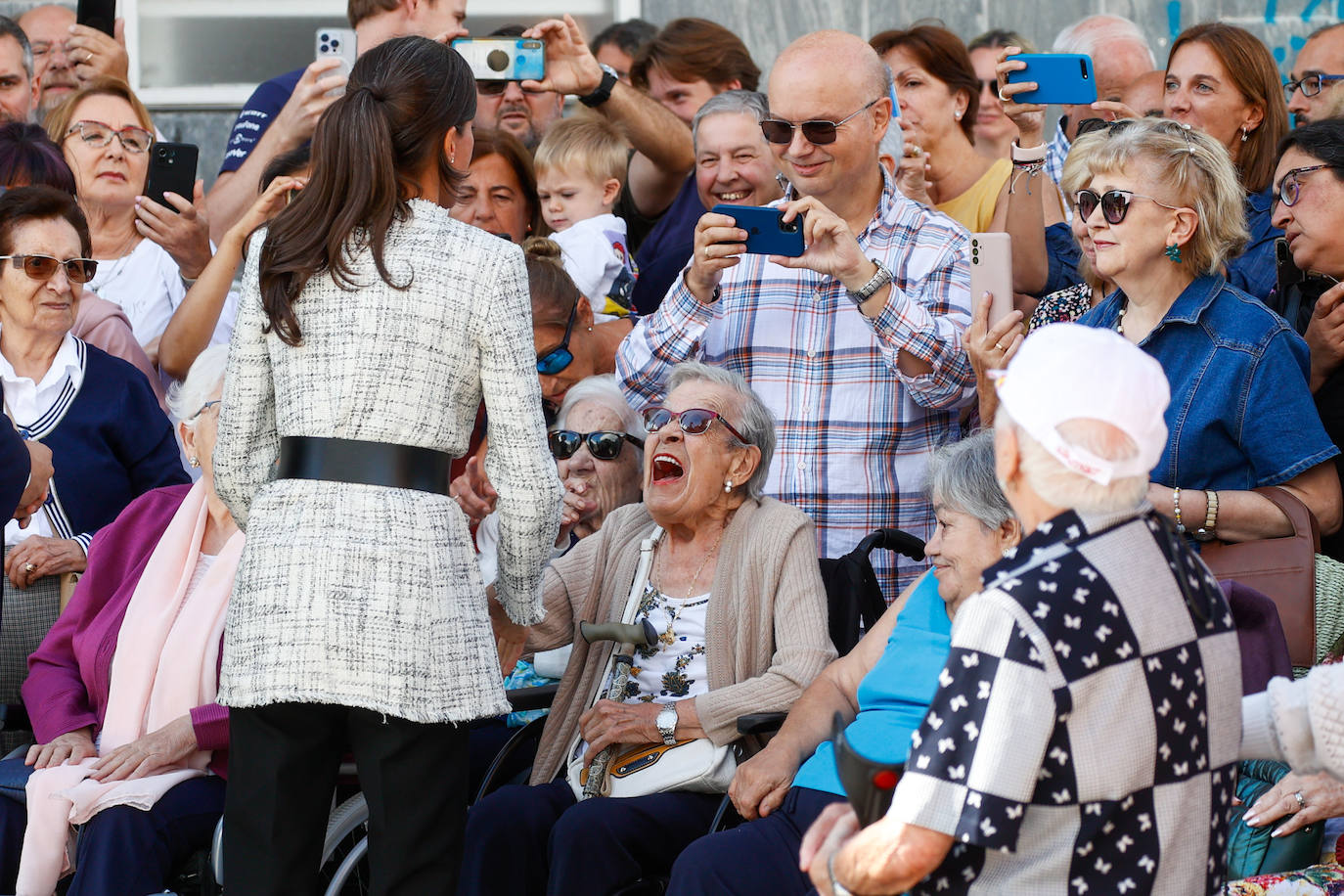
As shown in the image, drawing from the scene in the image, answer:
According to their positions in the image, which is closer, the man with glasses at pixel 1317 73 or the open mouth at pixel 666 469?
the open mouth at pixel 666 469

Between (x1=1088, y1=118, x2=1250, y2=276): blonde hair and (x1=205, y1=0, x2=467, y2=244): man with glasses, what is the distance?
7.62ft

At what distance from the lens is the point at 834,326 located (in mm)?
3975

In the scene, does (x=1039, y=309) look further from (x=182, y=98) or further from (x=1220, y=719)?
(x=182, y=98)

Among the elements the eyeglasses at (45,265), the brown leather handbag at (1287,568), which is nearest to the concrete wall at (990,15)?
the eyeglasses at (45,265)

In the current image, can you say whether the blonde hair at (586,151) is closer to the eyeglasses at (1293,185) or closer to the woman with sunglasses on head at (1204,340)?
the woman with sunglasses on head at (1204,340)

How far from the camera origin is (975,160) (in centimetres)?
518

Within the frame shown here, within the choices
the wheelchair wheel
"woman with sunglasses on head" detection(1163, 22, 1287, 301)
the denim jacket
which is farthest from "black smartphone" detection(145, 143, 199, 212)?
the denim jacket

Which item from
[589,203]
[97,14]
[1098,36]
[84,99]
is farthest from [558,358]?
[97,14]

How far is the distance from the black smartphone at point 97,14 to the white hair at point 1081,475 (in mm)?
5115

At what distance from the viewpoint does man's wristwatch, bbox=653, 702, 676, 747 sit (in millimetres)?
3496

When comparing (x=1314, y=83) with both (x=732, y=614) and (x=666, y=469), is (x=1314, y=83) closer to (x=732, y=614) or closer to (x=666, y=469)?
(x=666, y=469)

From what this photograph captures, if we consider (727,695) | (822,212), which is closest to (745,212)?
(822,212)

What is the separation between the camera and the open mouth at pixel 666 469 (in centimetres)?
376

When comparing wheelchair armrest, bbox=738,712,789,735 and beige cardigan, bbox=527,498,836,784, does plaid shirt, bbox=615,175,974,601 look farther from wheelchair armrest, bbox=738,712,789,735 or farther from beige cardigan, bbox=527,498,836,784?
wheelchair armrest, bbox=738,712,789,735
